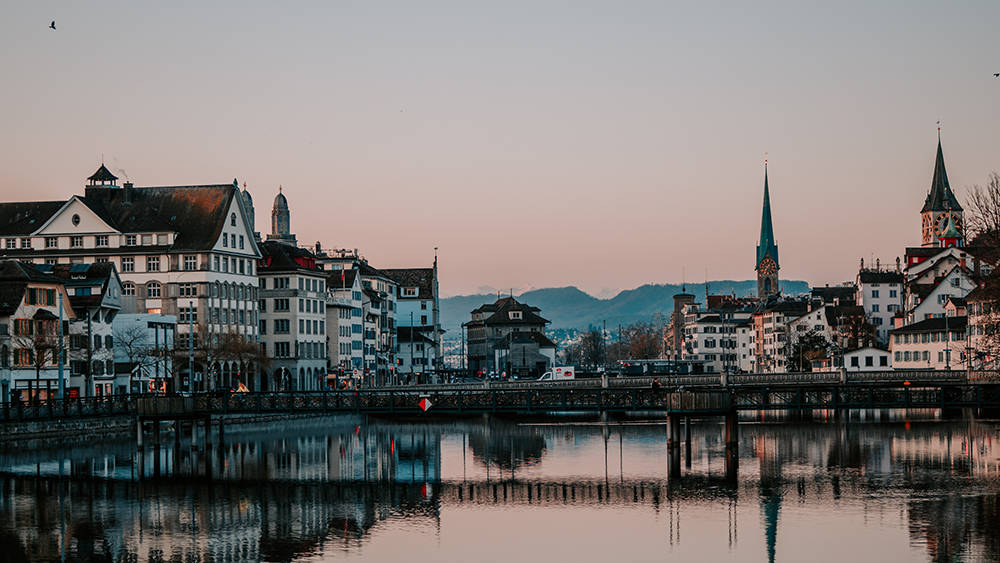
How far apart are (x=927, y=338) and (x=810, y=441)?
67.0 m

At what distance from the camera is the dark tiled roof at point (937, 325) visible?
134625mm

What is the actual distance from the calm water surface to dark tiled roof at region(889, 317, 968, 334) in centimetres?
5391

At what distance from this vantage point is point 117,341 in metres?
106

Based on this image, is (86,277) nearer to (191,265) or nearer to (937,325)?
(191,265)

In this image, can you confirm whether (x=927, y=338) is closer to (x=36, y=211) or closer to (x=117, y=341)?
(x=117, y=341)

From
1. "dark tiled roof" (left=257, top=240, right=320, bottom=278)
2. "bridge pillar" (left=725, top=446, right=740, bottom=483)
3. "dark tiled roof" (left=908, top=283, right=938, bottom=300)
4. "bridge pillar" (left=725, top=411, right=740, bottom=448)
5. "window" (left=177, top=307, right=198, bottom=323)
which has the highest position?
"dark tiled roof" (left=257, top=240, right=320, bottom=278)

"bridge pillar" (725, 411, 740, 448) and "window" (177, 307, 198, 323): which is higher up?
"window" (177, 307, 198, 323)

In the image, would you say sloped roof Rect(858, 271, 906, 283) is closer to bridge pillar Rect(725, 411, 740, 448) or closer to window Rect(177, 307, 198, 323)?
window Rect(177, 307, 198, 323)

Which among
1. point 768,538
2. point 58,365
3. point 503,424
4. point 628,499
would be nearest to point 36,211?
point 58,365

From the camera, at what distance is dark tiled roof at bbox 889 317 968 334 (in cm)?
13462

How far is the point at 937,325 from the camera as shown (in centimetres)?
13888

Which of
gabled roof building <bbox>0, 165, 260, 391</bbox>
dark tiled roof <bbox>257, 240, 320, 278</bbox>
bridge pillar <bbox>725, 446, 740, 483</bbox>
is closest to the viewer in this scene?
bridge pillar <bbox>725, 446, 740, 483</bbox>

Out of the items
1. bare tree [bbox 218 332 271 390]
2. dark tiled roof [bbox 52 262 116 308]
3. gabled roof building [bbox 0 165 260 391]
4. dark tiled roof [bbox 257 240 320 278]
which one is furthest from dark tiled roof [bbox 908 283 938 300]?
dark tiled roof [bbox 52 262 116 308]

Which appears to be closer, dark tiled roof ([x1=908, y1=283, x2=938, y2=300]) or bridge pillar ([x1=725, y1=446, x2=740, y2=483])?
bridge pillar ([x1=725, y1=446, x2=740, y2=483])
